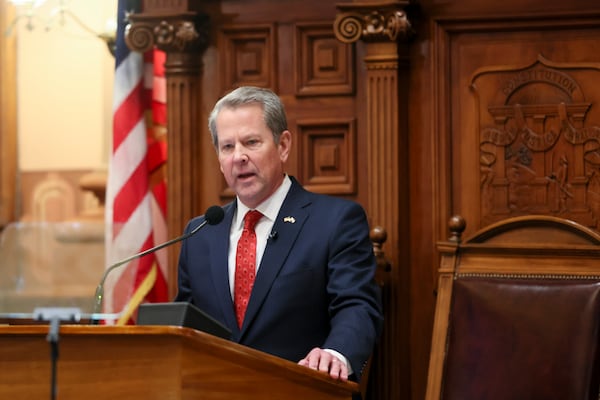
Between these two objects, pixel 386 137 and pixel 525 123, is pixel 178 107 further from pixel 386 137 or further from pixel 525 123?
pixel 525 123

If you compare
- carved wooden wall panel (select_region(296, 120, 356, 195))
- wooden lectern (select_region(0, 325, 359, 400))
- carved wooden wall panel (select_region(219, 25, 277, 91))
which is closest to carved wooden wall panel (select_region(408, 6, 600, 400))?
carved wooden wall panel (select_region(296, 120, 356, 195))

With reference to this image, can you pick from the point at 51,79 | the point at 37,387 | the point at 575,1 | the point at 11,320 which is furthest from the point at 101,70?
the point at 37,387

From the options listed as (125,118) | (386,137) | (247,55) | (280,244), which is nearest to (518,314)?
(386,137)

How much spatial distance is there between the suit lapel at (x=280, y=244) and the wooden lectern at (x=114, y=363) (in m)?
0.83

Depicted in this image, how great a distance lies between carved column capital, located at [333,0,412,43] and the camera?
13.6 feet

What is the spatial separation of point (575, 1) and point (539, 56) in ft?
0.79

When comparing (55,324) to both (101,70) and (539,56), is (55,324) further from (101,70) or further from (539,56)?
(101,70)

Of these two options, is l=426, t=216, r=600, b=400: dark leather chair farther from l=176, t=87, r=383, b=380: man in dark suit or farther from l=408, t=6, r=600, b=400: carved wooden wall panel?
l=176, t=87, r=383, b=380: man in dark suit

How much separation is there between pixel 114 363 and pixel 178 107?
223cm

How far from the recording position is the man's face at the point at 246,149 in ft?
11.0

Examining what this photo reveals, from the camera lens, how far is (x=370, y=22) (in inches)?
164

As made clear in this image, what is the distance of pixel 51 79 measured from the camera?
23.5ft

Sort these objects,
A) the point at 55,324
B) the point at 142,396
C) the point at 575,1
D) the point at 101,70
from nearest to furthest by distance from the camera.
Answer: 1. the point at 55,324
2. the point at 142,396
3. the point at 575,1
4. the point at 101,70

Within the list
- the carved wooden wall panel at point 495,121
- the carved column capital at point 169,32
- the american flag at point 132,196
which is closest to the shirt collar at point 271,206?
the carved wooden wall panel at point 495,121
